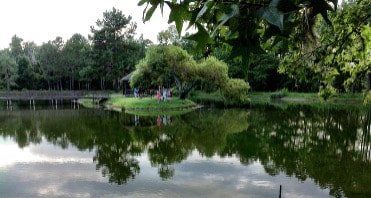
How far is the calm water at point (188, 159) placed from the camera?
44.4 ft

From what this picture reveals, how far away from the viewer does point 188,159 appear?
18000 mm

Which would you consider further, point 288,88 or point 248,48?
point 288,88

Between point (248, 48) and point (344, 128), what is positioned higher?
point (248, 48)

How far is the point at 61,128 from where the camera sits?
29594 mm

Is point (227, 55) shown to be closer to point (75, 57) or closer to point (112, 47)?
point (112, 47)

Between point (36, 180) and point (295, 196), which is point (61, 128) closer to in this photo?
point (36, 180)

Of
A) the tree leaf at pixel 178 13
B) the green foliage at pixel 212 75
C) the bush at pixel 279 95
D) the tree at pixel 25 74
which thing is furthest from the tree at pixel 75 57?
the tree leaf at pixel 178 13

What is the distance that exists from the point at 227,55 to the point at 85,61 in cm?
7527

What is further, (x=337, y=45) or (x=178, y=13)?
(x=337, y=45)

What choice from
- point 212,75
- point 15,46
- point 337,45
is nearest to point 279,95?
point 212,75

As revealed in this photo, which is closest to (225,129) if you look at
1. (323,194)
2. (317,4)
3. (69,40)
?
(323,194)

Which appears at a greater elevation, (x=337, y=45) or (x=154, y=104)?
(x=337, y=45)

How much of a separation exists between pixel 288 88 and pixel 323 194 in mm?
58470

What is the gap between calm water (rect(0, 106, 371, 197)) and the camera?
13.5m
